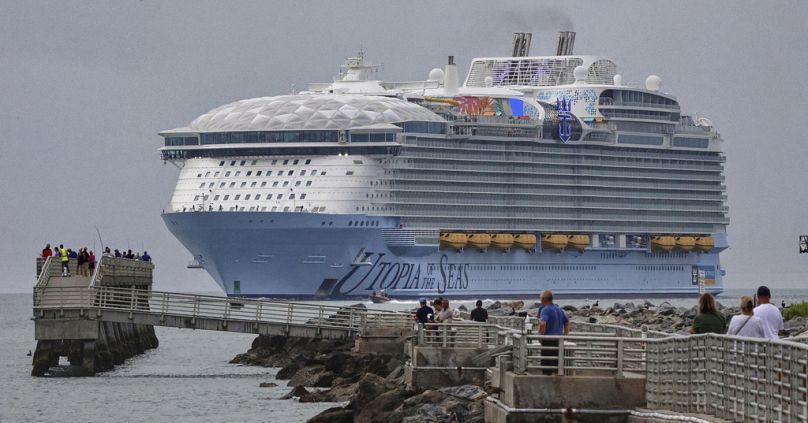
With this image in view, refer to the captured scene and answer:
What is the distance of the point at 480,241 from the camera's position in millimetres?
99750

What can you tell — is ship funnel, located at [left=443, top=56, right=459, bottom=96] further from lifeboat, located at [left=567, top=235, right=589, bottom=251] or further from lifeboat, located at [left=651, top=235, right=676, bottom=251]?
lifeboat, located at [left=651, top=235, right=676, bottom=251]

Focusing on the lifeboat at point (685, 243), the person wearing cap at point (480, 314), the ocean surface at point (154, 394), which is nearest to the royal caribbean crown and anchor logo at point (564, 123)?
the lifeboat at point (685, 243)

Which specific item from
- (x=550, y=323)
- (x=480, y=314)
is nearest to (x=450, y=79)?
(x=480, y=314)

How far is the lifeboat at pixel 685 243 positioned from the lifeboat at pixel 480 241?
17.9 meters

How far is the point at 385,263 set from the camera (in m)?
93.2

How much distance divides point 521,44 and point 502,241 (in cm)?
2066

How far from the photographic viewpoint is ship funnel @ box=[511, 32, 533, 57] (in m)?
116

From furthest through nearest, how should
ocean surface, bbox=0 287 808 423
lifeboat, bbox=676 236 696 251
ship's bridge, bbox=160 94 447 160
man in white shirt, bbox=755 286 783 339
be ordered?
1. lifeboat, bbox=676 236 696 251
2. ship's bridge, bbox=160 94 447 160
3. ocean surface, bbox=0 287 808 423
4. man in white shirt, bbox=755 286 783 339

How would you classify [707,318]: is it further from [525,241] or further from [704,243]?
[704,243]

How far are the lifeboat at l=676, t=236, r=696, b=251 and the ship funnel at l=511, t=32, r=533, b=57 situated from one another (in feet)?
52.0

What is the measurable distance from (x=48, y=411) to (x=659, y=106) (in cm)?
8415

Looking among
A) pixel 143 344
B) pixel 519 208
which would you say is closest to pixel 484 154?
pixel 519 208

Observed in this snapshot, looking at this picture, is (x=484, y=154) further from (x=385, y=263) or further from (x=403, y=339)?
(x=403, y=339)

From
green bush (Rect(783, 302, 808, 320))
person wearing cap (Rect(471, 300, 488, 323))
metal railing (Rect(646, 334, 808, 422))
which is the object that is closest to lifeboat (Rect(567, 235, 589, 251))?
green bush (Rect(783, 302, 808, 320))
